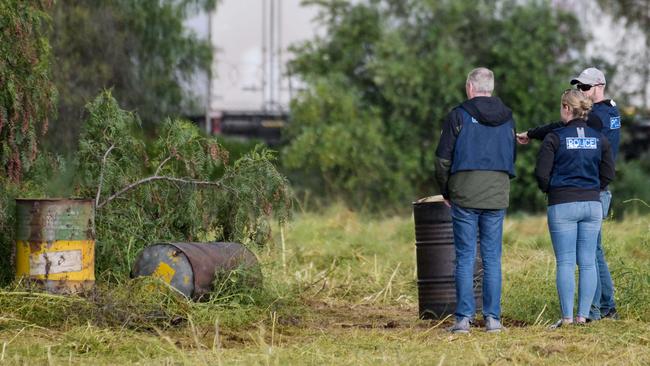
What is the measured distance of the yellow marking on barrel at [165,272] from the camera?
9.84m

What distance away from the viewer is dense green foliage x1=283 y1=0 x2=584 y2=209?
26.4 m

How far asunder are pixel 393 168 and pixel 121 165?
16.4 metres

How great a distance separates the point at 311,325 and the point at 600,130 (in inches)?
104

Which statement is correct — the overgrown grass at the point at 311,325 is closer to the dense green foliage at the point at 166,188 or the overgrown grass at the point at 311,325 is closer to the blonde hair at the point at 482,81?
the dense green foliage at the point at 166,188

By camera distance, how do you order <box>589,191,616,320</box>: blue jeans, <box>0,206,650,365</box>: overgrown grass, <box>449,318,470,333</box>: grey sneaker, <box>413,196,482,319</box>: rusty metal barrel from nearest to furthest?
<box>0,206,650,365</box>: overgrown grass < <box>449,318,470,333</box>: grey sneaker < <box>589,191,616,320</box>: blue jeans < <box>413,196,482,319</box>: rusty metal barrel

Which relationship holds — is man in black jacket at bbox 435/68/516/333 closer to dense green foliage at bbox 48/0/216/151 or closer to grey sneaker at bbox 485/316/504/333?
grey sneaker at bbox 485/316/504/333

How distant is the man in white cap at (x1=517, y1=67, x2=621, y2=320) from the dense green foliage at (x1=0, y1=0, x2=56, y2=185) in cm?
411

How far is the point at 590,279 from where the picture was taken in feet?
30.2

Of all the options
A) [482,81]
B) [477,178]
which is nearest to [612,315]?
[477,178]

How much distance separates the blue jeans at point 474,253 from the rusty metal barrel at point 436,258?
3.29 feet

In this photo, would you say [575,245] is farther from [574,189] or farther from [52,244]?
[52,244]

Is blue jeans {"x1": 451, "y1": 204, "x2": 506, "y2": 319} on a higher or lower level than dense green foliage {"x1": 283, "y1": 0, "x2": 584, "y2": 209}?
lower

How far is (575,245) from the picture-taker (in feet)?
30.1

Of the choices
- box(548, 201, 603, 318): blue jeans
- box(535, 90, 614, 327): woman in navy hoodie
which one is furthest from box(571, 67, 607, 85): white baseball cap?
box(548, 201, 603, 318): blue jeans
